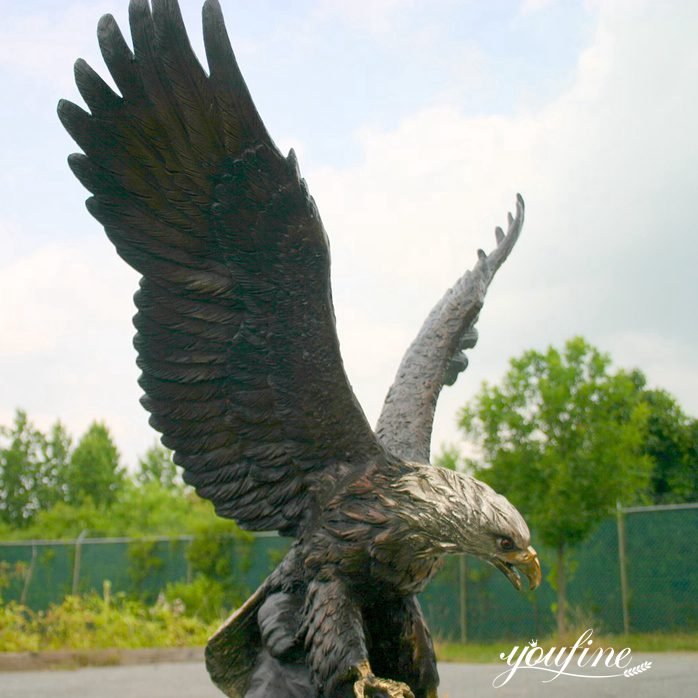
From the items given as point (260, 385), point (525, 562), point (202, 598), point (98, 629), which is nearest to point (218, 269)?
point (260, 385)

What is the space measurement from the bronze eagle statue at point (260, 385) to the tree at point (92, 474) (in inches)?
1016

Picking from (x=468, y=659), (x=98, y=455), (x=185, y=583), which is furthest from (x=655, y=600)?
(x=98, y=455)

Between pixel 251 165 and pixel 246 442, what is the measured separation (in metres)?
1.03

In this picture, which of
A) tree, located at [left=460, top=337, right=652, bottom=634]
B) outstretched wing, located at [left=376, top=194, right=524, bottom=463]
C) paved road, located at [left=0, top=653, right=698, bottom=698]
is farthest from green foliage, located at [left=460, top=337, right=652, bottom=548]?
outstretched wing, located at [left=376, top=194, right=524, bottom=463]

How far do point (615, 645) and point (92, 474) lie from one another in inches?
873

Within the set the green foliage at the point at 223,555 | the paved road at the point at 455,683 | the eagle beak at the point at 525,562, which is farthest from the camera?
the green foliage at the point at 223,555

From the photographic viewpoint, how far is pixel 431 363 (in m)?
3.85

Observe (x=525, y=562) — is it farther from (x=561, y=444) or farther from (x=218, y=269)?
(x=561, y=444)

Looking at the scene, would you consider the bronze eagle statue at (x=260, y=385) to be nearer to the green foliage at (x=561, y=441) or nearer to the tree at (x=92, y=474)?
the green foliage at (x=561, y=441)

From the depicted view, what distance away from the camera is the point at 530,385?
10969 mm

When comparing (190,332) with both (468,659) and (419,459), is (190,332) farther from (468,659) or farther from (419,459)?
(468,659)

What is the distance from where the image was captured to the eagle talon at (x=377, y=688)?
260 centimetres

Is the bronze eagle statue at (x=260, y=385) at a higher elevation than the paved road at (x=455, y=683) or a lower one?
higher

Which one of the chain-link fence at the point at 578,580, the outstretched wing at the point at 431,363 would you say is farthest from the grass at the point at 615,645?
the outstretched wing at the point at 431,363
